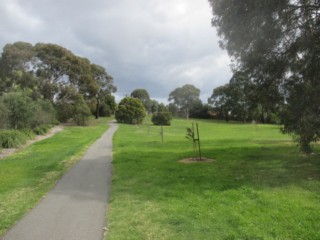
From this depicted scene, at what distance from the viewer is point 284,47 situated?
13242 mm

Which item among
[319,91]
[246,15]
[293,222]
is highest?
[246,15]

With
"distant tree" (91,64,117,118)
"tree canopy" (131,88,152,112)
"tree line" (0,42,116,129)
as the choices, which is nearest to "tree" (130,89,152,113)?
A: "tree canopy" (131,88,152,112)

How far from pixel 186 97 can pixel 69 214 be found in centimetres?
10160

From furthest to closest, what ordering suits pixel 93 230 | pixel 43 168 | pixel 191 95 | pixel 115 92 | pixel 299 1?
pixel 191 95
pixel 115 92
pixel 43 168
pixel 299 1
pixel 93 230

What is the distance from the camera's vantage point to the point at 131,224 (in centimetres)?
682

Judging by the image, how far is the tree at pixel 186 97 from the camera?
106 metres

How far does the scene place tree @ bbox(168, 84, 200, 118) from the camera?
106 m

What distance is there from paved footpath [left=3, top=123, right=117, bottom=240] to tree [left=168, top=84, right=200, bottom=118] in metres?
94.5

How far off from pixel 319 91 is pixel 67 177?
9.18m

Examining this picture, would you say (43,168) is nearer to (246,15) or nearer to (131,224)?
(131,224)

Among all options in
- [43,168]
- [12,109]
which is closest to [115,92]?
[12,109]

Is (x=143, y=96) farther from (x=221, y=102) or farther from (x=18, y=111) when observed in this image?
(x=18, y=111)

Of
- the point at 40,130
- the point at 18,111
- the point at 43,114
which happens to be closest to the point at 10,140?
the point at 18,111

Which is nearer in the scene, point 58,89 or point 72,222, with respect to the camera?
point 72,222
